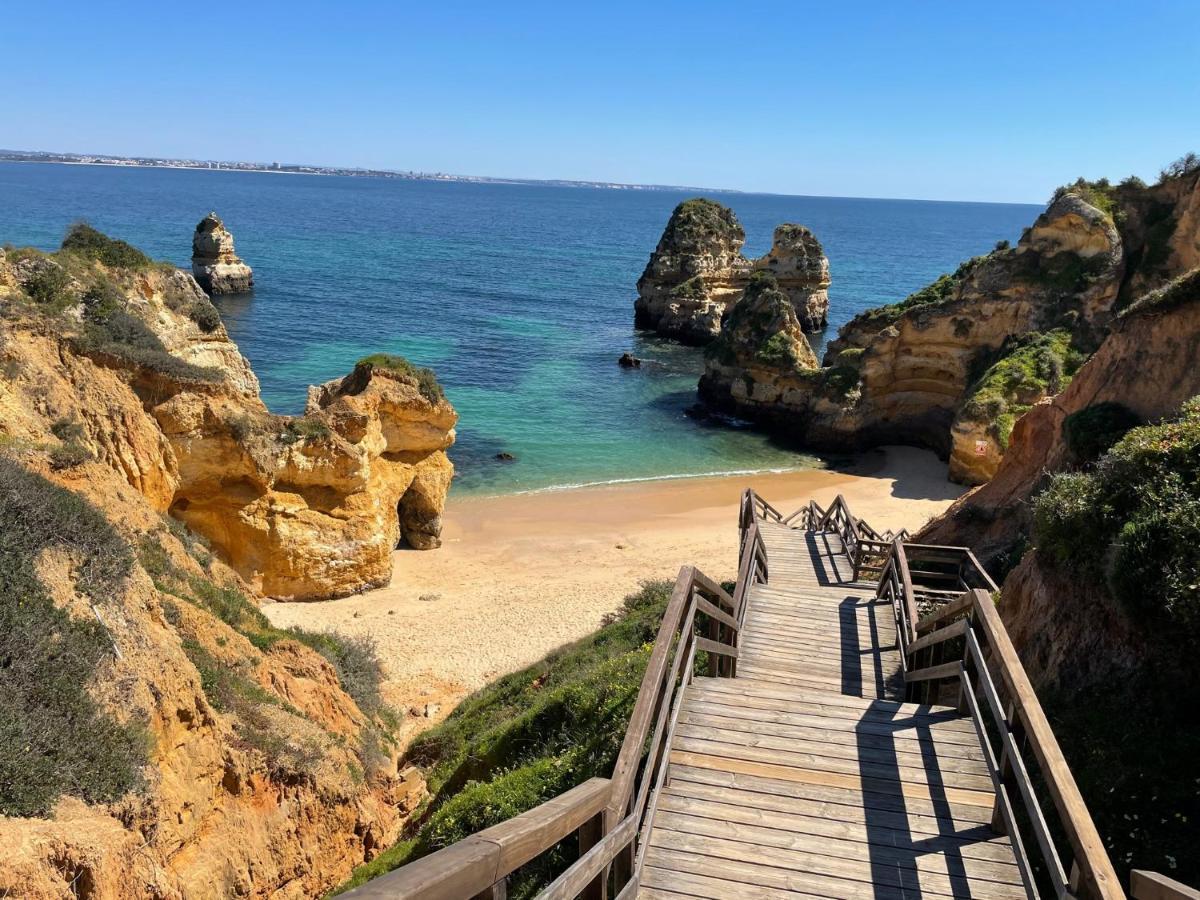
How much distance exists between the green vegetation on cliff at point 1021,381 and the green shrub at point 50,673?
31.2m

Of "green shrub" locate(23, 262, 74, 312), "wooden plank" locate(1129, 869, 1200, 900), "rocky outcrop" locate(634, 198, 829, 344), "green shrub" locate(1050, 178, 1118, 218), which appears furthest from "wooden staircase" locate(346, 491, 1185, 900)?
Result: "rocky outcrop" locate(634, 198, 829, 344)

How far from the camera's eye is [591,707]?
10.4 meters

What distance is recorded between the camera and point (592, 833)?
3971 millimetres

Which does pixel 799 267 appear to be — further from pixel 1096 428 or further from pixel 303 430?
pixel 1096 428

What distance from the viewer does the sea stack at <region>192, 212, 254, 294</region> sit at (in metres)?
69.2

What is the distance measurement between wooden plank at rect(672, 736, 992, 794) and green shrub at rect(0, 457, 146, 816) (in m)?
5.34

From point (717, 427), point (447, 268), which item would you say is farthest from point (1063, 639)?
point (447, 268)

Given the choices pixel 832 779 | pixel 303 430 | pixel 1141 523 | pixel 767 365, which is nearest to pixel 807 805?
Result: pixel 832 779

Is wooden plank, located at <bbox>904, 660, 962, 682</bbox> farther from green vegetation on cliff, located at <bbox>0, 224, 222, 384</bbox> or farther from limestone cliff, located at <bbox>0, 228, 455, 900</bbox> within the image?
green vegetation on cliff, located at <bbox>0, 224, 222, 384</bbox>

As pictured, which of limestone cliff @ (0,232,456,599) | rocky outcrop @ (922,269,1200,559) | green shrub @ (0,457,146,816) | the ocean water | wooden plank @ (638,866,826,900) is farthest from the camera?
the ocean water

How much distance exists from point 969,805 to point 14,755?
7530 millimetres

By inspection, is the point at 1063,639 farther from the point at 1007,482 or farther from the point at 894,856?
the point at 1007,482

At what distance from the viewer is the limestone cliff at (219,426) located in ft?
50.0

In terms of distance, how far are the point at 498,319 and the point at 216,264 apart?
2597 cm
